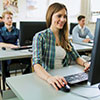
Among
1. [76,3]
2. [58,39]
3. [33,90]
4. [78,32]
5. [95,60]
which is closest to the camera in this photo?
[95,60]

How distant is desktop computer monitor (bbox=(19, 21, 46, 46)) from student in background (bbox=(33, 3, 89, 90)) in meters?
0.44

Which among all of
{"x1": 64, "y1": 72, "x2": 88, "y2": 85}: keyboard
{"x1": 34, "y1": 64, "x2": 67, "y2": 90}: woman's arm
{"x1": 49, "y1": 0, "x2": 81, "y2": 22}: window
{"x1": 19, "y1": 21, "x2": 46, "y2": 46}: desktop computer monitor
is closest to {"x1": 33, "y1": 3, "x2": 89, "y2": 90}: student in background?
{"x1": 34, "y1": 64, "x2": 67, "y2": 90}: woman's arm

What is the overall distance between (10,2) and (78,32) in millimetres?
1788

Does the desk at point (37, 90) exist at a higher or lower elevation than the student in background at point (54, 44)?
lower

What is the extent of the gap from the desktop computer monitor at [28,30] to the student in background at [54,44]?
0.44m

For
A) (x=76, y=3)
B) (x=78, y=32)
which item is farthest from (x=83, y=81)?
(x=76, y=3)

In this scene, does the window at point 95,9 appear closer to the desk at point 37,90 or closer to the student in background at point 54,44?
the student in background at point 54,44

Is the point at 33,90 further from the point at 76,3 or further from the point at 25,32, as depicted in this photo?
the point at 76,3

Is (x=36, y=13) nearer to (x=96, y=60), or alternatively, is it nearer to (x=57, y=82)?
(x=57, y=82)

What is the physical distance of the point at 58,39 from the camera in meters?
1.60

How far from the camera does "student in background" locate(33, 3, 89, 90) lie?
141 centimetres

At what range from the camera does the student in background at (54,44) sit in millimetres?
1410

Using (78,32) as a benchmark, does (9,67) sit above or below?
below

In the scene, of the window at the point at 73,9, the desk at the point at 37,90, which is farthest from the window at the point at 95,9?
the desk at the point at 37,90
